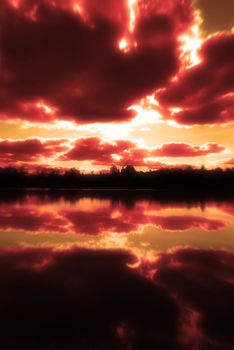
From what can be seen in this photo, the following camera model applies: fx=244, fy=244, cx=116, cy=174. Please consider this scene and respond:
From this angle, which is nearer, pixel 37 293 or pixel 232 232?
pixel 37 293

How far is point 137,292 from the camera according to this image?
6.82m

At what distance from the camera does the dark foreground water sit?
16.3 feet

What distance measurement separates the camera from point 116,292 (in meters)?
6.84

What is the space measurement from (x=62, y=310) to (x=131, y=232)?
8627mm

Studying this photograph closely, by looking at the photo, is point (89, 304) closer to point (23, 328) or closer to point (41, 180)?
point (23, 328)

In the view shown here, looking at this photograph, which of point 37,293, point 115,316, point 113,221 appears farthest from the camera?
point 113,221

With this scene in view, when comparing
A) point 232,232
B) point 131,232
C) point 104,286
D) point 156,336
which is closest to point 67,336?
point 156,336

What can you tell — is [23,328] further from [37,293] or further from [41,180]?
[41,180]

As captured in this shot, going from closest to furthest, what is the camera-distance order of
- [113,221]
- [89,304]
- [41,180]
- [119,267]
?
[89,304]
[119,267]
[113,221]
[41,180]

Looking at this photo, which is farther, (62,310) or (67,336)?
(62,310)

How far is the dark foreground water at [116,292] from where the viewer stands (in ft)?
16.3

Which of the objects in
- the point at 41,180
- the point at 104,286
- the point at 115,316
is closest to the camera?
the point at 115,316

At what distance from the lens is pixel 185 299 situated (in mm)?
6449

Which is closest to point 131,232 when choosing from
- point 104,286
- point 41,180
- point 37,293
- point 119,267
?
point 119,267
